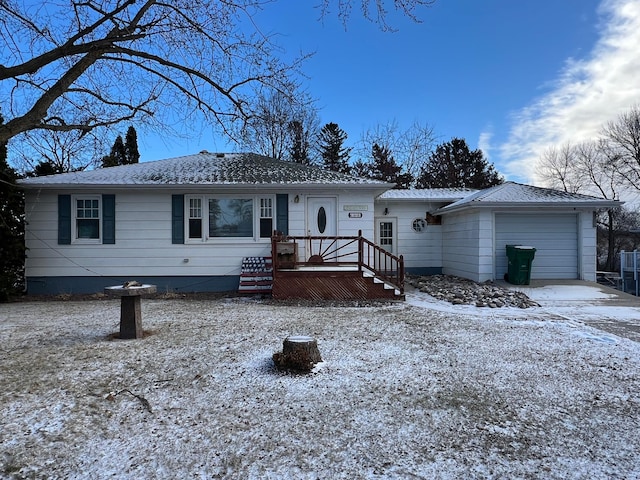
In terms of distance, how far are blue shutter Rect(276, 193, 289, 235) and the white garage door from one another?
6059 mm

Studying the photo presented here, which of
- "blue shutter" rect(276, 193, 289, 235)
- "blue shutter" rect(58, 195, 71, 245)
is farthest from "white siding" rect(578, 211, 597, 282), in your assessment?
"blue shutter" rect(58, 195, 71, 245)

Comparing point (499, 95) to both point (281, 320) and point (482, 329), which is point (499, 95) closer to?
point (482, 329)

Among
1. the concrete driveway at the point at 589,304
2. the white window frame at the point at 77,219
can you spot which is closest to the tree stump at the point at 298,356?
the concrete driveway at the point at 589,304

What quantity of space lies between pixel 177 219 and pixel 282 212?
279 centimetres

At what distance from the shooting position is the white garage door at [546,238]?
10578 mm

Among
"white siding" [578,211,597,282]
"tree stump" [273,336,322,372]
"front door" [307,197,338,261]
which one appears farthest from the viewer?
"white siding" [578,211,597,282]

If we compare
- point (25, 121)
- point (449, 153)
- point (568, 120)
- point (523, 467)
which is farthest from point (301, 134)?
point (523, 467)

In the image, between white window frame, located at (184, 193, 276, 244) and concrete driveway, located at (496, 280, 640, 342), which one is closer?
concrete driveway, located at (496, 280, 640, 342)

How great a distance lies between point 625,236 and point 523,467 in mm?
32813

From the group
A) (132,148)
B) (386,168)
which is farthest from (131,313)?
(386,168)

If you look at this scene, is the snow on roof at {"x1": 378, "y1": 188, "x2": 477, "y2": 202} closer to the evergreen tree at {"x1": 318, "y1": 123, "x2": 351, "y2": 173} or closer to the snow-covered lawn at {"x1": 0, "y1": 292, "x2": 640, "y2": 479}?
the snow-covered lawn at {"x1": 0, "y1": 292, "x2": 640, "y2": 479}

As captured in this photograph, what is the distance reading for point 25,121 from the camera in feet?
19.5

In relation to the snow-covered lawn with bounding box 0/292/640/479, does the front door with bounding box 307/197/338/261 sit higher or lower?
higher

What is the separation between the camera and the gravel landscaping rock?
7.91 m
